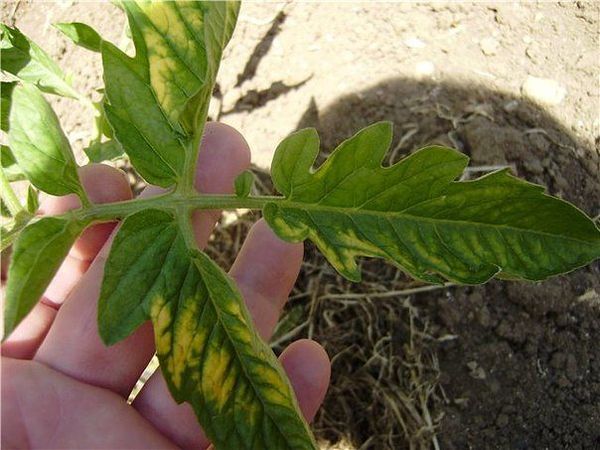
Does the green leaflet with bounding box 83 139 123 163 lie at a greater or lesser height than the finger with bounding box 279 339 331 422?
greater

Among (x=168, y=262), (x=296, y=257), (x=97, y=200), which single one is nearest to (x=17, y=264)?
(x=168, y=262)

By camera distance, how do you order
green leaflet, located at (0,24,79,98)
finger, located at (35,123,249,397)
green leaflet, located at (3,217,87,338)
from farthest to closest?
green leaflet, located at (0,24,79,98)
finger, located at (35,123,249,397)
green leaflet, located at (3,217,87,338)

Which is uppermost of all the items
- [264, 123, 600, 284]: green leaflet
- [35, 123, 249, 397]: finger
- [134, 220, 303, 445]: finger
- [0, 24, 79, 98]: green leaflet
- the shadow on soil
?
[0, 24, 79, 98]: green leaflet

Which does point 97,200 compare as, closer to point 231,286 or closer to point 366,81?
point 231,286

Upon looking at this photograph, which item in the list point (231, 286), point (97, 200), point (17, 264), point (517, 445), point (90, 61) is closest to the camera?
point (17, 264)

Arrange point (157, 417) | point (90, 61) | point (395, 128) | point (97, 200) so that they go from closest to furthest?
point (157, 417), point (97, 200), point (395, 128), point (90, 61)

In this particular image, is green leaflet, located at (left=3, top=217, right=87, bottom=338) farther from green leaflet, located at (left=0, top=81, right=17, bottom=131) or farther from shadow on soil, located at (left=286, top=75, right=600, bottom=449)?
shadow on soil, located at (left=286, top=75, right=600, bottom=449)

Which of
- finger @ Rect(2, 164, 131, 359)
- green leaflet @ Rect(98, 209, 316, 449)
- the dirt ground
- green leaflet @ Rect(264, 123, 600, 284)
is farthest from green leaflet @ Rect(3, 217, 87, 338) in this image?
the dirt ground
